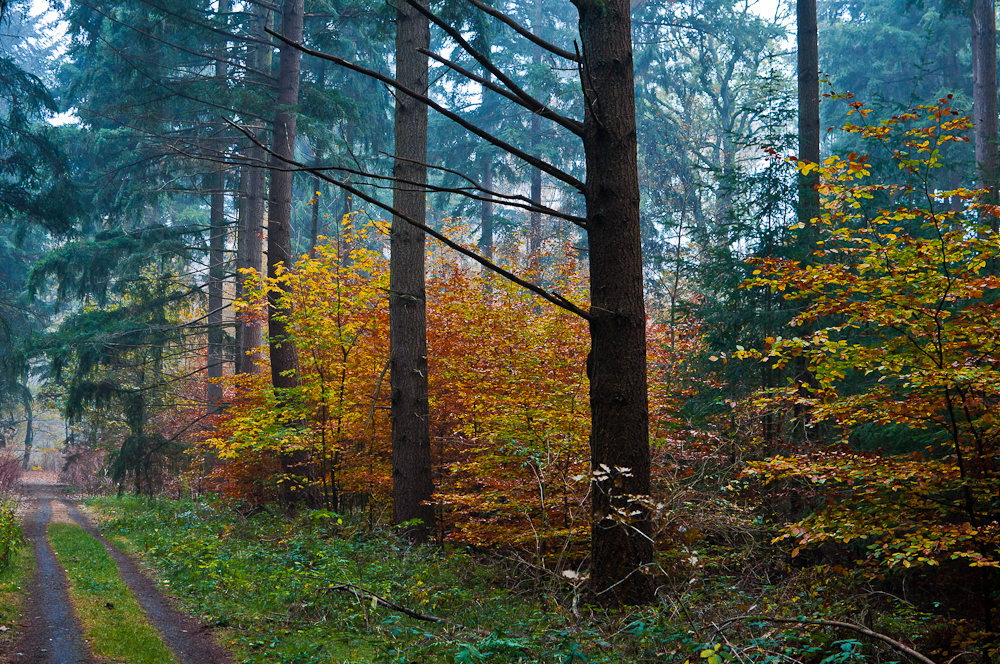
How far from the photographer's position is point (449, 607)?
263 inches

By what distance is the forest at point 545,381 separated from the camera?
459 cm

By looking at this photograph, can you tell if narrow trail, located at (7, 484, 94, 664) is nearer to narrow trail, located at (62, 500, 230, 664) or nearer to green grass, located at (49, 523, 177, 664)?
green grass, located at (49, 523, 177, 664)

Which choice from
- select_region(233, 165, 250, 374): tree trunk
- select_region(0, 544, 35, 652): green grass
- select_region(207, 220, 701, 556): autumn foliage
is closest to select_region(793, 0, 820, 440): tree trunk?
select_region(207, 220, 701, 556): autumn foliage

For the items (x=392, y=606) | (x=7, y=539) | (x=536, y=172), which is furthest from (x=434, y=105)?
(x=536, y=172)

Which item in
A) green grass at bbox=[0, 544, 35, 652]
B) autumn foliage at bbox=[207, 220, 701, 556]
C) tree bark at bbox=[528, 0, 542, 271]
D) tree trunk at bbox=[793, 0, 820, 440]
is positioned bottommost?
green grass at bbox=[0, 544, 35, 652]

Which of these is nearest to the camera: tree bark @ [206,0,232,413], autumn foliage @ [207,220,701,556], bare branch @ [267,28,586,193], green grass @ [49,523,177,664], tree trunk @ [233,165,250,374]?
bare branch @ [267,28,586,193]

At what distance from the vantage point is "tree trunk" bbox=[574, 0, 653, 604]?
452cm

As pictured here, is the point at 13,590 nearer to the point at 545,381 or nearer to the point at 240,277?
the point at 545,381

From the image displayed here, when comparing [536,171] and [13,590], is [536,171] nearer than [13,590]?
No

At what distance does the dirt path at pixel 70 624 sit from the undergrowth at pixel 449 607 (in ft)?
0.79

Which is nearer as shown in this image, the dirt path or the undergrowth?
the undergrowth

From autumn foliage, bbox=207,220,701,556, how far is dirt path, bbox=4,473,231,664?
2.90m

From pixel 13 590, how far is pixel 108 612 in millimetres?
1973

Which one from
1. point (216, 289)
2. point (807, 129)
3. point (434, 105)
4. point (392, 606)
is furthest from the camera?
point (216, 289)
